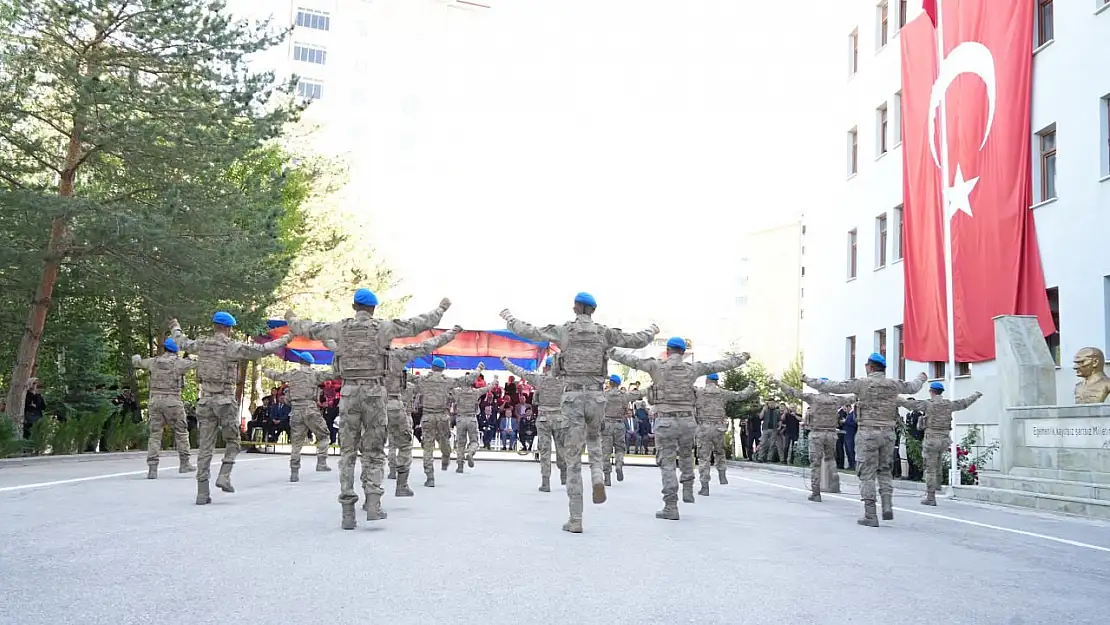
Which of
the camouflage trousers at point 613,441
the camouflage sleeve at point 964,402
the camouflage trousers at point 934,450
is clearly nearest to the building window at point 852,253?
the camouflage trousers at point 613,441

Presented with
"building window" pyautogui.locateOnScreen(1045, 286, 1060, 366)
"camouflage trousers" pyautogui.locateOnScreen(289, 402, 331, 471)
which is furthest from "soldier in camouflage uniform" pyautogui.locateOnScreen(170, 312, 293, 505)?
"building window" pyautogui.locateOnScreen(1045, 286, 1060, 366)

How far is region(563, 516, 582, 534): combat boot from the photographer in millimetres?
10953

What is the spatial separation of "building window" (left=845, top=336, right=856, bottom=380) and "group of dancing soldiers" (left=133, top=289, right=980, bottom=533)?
1482 cm

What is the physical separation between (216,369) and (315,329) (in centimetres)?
409

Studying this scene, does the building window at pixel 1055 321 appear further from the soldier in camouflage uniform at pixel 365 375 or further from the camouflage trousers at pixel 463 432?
the soldier in camouflage uniform at pixel 365 375

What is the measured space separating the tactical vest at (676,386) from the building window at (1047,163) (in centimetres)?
1394

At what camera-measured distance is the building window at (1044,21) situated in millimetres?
24453

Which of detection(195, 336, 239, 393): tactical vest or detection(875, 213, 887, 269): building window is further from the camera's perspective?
detection(875, 213, 887, 269): building window

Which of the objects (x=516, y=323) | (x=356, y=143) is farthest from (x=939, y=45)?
(x=356, y=143)

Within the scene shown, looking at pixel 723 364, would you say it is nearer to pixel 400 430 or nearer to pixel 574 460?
pixel 574 460

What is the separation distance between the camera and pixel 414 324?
35.5 feet

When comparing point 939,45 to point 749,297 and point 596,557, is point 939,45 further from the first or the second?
point 749,297

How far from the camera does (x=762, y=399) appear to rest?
36.5 metres

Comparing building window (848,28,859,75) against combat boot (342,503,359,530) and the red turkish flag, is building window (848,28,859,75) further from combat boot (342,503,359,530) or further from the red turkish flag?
combat boot (342,503,359,530)
